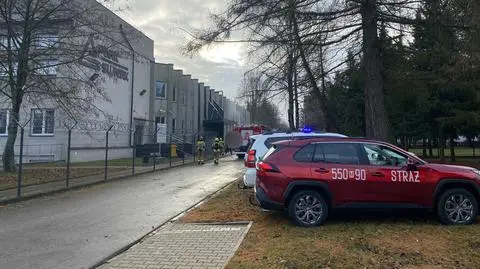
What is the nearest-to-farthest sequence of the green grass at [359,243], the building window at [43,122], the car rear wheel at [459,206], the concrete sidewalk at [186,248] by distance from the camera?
the green grass at [359,243]
the concrete sidewalk at [186,248]
the car rear wheel at [459,206]
the building window at [43,122]

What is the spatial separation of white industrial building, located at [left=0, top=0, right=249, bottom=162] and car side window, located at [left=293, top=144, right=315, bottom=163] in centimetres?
1055

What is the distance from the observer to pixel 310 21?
1433 cm

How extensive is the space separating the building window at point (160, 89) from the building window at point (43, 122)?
1800 cm

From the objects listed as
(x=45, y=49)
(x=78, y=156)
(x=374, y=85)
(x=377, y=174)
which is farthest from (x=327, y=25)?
(x=78, y=156)

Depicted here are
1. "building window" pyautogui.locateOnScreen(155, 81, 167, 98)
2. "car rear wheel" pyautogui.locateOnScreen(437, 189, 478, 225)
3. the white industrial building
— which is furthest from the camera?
"building window" pyautogui.locateOnScreen(155, 81, 167, 98)

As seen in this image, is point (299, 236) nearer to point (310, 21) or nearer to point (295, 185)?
point (295, 185)

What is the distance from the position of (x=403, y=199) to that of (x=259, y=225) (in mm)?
2642

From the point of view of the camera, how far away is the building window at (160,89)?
48713 mm

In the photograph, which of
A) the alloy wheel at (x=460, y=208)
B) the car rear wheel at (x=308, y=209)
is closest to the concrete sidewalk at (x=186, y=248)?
the car rear wheel at (x=308, y=209)

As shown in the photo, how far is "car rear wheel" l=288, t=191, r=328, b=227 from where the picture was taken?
29.8 ft

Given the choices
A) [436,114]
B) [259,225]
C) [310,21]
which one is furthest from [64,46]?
[436,114]

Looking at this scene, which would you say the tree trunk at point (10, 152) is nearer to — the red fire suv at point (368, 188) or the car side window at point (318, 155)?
the red fire suv at point (368, 188)

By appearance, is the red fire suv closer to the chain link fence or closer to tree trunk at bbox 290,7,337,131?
tree trunk at bbox 290,7,337,131

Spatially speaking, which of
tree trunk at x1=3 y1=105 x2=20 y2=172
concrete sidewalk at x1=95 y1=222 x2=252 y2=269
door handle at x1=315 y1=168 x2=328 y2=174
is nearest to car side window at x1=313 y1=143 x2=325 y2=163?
door handle at x1=315 y1=168 x2=328 y2=174
